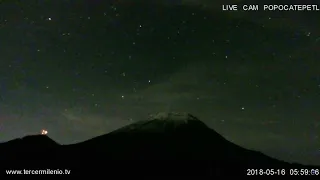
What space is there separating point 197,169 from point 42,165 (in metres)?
58.8

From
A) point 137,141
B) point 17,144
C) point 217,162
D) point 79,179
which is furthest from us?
point 137,141

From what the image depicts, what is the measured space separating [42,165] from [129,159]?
113ft

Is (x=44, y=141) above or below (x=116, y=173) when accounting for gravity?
above

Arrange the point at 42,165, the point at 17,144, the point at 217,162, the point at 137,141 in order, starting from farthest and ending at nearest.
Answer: the point at 137,141 → the point at 217,162 → the point at 17,144 → the point at 42,165

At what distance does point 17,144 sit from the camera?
545ft

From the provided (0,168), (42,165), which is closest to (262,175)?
(42,165)

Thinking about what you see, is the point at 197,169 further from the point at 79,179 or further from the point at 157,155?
the point at 79,179

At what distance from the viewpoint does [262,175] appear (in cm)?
16712

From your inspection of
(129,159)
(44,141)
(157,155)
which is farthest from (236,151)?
(44,141)

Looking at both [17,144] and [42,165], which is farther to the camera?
[17,144]

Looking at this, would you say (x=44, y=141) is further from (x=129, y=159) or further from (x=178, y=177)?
(x=178, y=177)

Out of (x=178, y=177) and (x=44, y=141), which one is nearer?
(x=178, y=177)

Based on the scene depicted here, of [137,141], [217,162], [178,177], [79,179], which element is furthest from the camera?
[137,141]

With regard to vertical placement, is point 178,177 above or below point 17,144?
below
